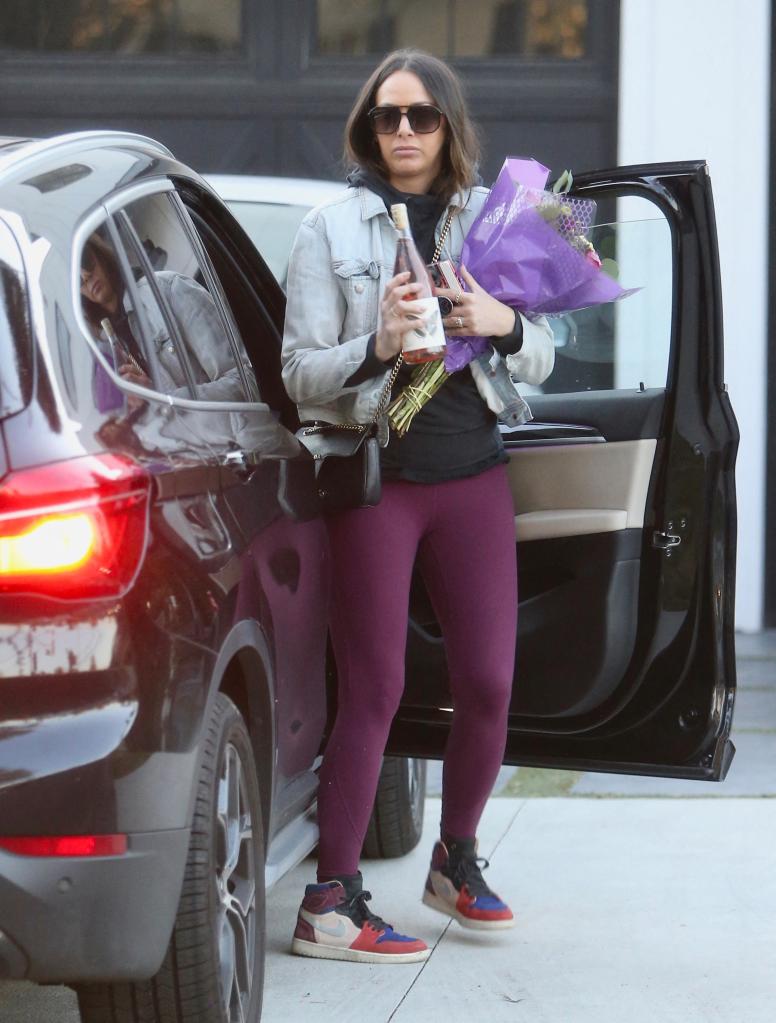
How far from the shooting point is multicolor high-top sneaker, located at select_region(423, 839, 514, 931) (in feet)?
13.4

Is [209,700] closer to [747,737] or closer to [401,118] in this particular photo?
[401,118]

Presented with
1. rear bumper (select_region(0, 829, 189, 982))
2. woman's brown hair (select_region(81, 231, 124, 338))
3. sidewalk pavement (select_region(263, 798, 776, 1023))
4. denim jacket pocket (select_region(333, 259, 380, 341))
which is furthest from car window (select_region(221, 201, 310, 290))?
rear bumper (select_region(0, 829, 189, 982))

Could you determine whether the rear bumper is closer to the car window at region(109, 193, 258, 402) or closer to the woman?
the car window at region(109, 193, 258, 402)

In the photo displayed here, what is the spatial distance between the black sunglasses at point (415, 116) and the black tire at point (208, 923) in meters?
1.39

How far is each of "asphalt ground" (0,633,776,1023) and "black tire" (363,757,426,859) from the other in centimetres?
5

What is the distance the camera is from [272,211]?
263 inches

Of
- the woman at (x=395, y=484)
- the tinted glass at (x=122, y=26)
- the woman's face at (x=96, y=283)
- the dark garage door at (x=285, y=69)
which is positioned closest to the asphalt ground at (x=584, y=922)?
the woman at (x=395, y=484)

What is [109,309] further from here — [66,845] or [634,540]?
[634,540]

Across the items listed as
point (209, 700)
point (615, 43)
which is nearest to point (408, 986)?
point (209, 700)

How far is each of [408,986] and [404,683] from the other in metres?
0.66

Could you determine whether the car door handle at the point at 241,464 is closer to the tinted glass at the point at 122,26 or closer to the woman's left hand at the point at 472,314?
the woman's left hand at the point at 472,314

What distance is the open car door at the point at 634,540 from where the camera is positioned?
12.9 feet

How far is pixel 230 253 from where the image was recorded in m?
3.97

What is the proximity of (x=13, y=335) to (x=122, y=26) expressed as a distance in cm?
707
